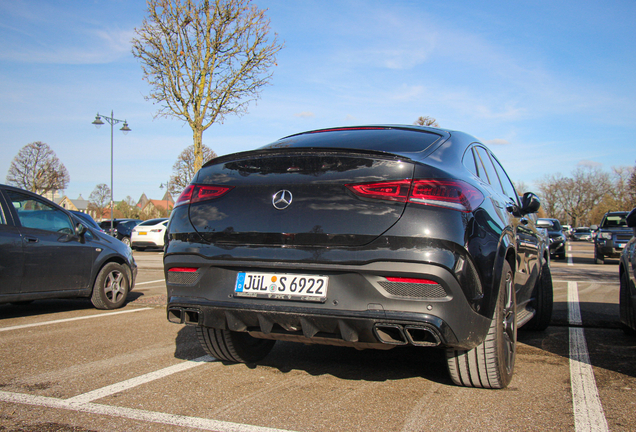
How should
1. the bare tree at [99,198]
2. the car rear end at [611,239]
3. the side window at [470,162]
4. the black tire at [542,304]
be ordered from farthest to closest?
1. the bare tree at [99,198]
2. the car rear end at [611,239]
3. the black tire at [542,304]
4. the side window at [470,162]

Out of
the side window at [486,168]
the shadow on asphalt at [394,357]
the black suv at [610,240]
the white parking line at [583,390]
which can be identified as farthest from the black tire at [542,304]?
the black suv at [610,240]

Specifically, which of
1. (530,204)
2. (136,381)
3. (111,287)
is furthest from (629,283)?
(111,287)

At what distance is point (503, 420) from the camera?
2648 mm

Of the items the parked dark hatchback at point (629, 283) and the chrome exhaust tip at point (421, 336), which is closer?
the chrome exhaust tip at point (421, 336)

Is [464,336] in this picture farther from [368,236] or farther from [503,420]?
[368,236]

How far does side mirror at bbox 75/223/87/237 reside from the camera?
6.53 metres

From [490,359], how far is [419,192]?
1095 mm

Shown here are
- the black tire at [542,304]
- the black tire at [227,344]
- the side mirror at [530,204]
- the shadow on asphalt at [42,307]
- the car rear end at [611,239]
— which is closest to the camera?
the black tire at [227,344]

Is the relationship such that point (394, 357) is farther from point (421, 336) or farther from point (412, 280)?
point (412, 280)

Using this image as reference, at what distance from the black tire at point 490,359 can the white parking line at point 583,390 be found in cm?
42

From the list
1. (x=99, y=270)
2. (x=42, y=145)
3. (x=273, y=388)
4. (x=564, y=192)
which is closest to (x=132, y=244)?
(x=99, y=270)

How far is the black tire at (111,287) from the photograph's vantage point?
6.59 m

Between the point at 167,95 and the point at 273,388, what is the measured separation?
585 inches

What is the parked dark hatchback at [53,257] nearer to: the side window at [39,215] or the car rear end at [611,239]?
the side window at [39,215]
